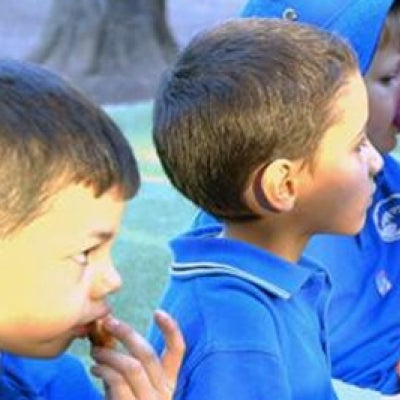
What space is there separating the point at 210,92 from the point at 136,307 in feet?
7.35

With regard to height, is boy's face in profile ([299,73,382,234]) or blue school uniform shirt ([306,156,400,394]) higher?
boy's face in profile ([299,73,382,234])

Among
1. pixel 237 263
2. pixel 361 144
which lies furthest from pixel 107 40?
pixel 237 263

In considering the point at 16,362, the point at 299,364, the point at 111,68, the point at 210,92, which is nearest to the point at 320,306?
the point at 299,364

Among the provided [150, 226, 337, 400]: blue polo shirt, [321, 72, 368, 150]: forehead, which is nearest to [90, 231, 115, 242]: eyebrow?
[150, 226, 337, 400]: blue polo shirt

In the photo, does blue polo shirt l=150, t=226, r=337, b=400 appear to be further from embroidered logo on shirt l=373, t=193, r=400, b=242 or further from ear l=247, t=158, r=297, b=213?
embroidered logo on shirt l=373, t=193, r=400, b=242

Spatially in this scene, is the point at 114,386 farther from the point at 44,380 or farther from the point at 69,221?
the point at 69,221

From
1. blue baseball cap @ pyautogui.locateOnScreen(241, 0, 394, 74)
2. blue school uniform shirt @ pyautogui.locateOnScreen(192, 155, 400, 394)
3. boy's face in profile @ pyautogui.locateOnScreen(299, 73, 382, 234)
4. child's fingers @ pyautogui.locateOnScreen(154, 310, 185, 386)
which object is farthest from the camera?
blue school uniform shirt @ pyautogui.locateOnScreen(192, 155, 400, 394)

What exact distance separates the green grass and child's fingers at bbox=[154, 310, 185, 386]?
183 cm

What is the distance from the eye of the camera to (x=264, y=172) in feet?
6.61

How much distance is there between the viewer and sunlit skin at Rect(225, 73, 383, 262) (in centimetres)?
204

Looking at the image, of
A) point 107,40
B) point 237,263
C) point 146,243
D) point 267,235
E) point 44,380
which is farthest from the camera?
point 107,40

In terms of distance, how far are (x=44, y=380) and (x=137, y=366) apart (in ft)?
0.57

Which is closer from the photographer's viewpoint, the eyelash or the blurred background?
the eyelash

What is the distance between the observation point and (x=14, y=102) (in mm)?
1595
